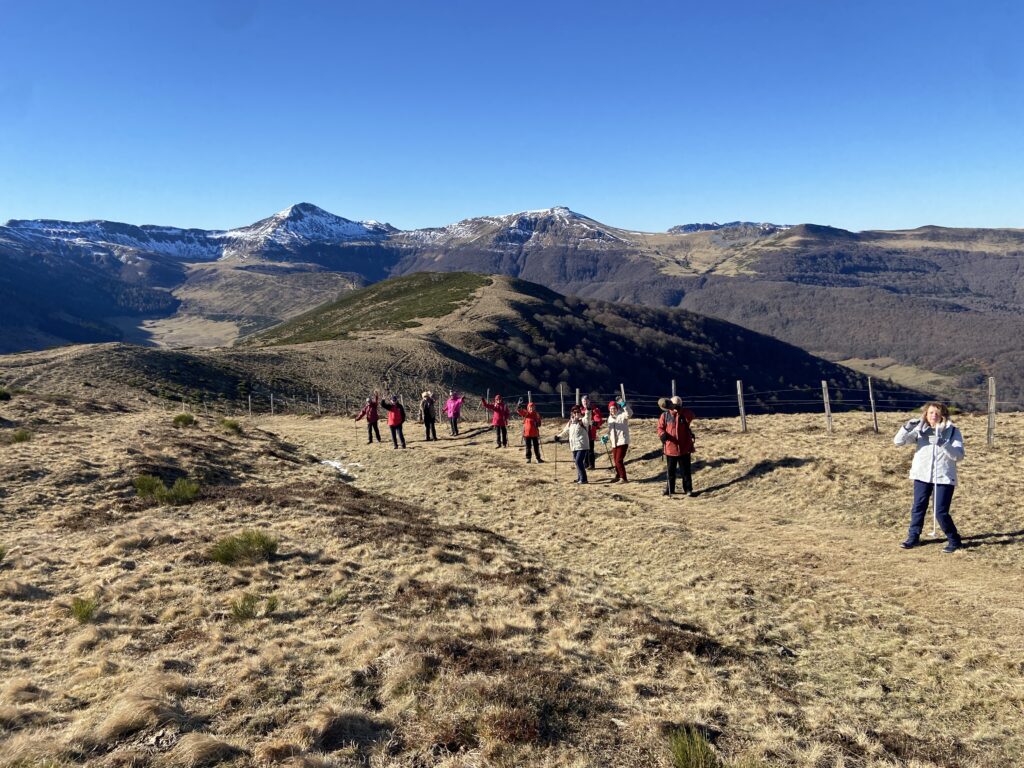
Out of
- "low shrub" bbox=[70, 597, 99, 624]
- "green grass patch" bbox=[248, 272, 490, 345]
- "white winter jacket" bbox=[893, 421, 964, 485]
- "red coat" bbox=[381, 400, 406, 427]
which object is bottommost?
"low shrub" bbox=[70, 597, 99, 624]

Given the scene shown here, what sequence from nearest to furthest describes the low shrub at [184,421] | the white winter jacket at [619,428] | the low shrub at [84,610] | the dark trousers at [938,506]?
1. the low shrub at [84,610]
2. the dark trousers at [938,506]
3. the white winter jacket at [619,428]
4. the low shrub at [184,421]

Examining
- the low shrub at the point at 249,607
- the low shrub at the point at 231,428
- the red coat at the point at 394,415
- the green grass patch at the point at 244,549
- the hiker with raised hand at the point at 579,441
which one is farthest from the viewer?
the low shrub at the point at 231,428

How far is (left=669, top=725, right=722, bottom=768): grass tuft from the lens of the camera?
4391 mm

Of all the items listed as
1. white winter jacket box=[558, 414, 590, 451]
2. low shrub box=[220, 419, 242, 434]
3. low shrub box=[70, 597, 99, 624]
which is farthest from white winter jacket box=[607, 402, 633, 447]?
low shrub box=[220, 419, 242, 434]

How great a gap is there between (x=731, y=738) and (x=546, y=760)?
1.64m

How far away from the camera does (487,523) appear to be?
1316cm

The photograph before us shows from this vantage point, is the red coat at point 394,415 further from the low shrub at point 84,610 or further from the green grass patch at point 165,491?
the low shrub at point 84,610

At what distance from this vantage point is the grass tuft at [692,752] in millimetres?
4391

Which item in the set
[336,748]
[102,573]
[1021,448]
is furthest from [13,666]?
[1021,448]

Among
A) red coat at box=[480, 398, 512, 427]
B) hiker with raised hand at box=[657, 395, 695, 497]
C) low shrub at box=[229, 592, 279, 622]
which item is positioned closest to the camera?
low shrub at box=[229, 592, 279, 622]

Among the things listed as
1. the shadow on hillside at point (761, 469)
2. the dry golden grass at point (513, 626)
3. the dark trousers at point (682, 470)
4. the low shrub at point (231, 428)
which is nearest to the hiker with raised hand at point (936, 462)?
the dry golden grass at point (513, 626)

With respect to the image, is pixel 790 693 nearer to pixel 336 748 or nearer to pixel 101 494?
pixel 336 748

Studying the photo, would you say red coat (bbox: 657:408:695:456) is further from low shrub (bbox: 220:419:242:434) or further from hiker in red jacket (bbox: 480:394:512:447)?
low shrub (bbox: 220:419:242:434)

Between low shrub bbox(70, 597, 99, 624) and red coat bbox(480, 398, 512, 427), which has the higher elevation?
red coat bbox(480, 398, 512, 427)
